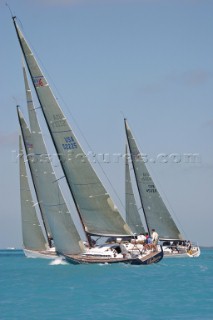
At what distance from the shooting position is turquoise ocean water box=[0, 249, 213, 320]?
30.7 metres

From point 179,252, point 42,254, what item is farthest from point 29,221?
point 179,252

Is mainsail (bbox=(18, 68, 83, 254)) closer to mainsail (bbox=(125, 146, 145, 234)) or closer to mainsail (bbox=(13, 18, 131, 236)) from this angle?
mainsail (bbox=(13, 18, 131, 236))

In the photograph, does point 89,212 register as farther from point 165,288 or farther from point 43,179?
point 165,288

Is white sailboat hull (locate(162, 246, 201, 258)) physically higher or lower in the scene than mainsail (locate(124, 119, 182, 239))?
lower

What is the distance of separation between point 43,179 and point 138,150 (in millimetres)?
19167

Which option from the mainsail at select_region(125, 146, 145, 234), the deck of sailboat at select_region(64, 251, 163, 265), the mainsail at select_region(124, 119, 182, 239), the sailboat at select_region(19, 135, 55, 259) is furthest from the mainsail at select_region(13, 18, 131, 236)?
the mainsail at select_region(125, 146, 145, 234)

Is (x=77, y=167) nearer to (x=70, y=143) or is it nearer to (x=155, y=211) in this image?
(x=70, y=143)

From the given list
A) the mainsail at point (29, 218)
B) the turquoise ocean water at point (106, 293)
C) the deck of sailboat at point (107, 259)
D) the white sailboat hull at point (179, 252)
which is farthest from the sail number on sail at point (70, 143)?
the white sailboat hull at point (179, 252)

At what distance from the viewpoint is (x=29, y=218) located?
218 ft

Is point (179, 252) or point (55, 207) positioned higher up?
point (55, 207)

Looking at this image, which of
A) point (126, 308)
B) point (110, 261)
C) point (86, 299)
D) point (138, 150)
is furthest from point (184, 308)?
point (138, 150)

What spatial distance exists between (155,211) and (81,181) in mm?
20563

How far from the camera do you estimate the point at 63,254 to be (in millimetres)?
48969

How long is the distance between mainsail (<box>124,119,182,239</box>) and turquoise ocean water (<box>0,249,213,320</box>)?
15.7 meters
